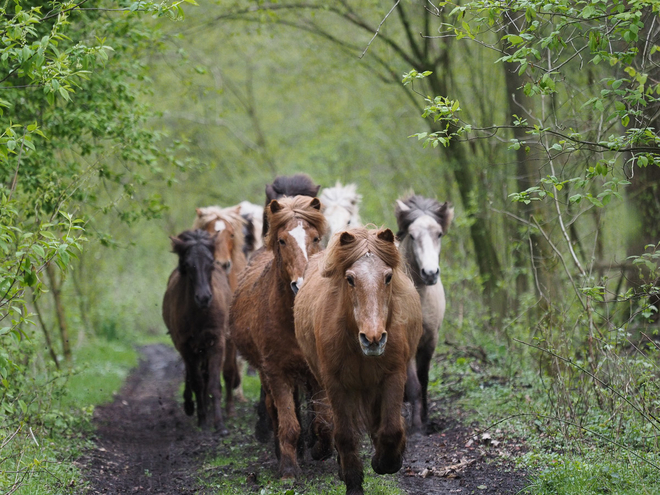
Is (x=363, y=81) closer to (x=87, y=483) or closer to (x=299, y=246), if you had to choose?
(x=299, y=246)

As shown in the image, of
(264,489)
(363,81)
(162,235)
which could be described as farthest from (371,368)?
(162,235)

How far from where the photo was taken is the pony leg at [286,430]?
6422 millimetres

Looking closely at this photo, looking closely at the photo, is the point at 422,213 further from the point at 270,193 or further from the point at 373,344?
the point at 373,344

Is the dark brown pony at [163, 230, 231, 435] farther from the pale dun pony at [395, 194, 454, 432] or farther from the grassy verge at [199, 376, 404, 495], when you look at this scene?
the pale dun pony at [395, 194, 454, 432]

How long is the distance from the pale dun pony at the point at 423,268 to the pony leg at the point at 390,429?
8.87 feet

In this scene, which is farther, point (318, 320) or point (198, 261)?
point (198, 261)

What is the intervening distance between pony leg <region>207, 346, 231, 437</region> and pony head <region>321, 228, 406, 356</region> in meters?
4.59

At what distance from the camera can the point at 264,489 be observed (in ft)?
19.9

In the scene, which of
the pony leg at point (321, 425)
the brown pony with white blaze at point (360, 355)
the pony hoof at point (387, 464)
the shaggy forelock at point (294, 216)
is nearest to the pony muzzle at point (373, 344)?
the brown pony with white blaze at point (360, 355)

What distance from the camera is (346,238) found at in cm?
514

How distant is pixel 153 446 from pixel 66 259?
14.0 feet

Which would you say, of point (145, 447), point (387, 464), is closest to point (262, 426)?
point (145, 447)

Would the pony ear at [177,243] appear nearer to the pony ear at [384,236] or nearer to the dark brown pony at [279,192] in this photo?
the dark brown pony at [279,192]

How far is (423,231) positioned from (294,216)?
81.5 inches
